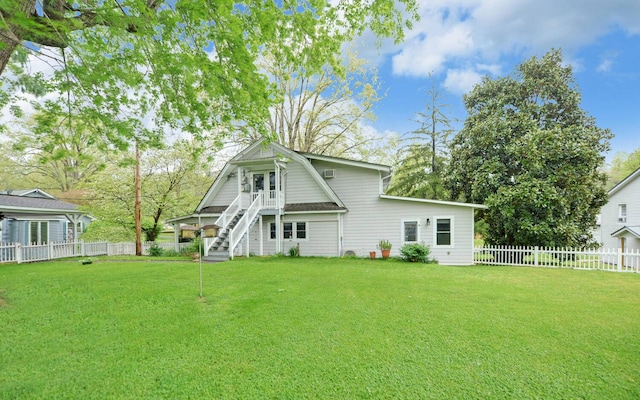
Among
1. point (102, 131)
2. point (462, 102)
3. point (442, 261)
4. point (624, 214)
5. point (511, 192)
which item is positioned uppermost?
point (462, 102)

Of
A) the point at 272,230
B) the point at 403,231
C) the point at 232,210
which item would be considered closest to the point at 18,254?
the point at 232,210

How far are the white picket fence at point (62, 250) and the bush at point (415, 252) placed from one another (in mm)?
13660

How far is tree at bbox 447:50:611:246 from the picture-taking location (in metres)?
13.3

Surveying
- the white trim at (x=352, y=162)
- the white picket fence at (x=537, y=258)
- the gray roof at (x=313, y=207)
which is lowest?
the white picket fence at (x=537, y=258)

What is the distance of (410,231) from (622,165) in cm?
4440

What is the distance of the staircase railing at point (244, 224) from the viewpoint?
43.6 ft

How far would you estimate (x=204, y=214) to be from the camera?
1638 cm

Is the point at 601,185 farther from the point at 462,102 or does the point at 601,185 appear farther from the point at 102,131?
the point at 102,131

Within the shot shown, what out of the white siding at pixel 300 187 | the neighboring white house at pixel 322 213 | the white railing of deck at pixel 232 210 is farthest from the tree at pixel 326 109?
the white siding at pixel 300 187

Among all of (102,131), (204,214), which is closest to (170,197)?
(204,214)

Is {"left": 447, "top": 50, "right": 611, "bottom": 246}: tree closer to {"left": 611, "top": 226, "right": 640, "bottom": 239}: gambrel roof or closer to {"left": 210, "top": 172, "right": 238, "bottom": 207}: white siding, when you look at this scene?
{"left": 611, "top": 226, "right": 640, "bottom": 239}: gambrel roof

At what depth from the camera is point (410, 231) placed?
566 inches

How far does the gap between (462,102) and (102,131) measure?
17656 millimetres

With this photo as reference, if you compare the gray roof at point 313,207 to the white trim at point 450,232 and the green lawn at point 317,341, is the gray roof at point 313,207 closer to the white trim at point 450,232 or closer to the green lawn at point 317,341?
the white trim at point 450,232
